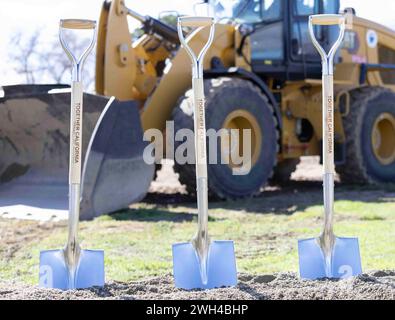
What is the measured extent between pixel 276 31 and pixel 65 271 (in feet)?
22.7

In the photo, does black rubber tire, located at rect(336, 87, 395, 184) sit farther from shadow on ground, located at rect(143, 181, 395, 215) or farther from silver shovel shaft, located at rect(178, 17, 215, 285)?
silver shovel shaft, located at rect(178, 17, 215, 285)

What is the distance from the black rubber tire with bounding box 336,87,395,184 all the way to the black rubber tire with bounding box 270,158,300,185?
847 mm

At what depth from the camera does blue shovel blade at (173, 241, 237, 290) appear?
13.6 ft

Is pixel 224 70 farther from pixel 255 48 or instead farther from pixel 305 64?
pixel 305 64

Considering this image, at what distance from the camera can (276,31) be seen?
10.4 meters

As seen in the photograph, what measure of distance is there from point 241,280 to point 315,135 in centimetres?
670

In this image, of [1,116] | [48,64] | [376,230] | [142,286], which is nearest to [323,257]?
[142,286]

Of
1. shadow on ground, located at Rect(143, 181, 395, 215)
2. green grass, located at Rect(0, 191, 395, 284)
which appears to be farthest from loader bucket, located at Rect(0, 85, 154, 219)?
shadow on ground, located at Rect(143, 181, 395, 215)

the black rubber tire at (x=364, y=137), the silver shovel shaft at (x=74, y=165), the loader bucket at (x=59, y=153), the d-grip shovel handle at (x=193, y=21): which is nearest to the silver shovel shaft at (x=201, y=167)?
the d-grip shovel handle at (x=193, y=21)

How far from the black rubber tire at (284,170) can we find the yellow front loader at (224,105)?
0.02m

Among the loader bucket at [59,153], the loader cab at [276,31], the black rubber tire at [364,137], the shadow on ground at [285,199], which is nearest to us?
the loader bucket at [59,153]

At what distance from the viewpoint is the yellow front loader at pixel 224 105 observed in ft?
24.8

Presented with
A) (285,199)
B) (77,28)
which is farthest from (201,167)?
(285,199)

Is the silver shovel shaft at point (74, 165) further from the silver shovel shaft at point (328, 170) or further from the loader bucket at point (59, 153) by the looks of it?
the loader bucket at point (59, 153)
